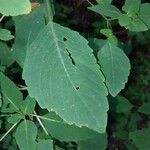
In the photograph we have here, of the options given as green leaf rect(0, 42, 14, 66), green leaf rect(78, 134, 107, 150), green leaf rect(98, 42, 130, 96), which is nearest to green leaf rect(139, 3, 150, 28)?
green leaf rect(98, 42, 130, 96)

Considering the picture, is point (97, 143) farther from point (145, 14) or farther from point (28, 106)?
point (145, 14)

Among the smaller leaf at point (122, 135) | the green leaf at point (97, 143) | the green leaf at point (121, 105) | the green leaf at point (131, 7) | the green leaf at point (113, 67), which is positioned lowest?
the smaller leaf at point (122, 135)

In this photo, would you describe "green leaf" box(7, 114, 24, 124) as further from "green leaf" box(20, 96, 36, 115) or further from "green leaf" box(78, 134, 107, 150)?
"green leaf" box(78, 134, 107, 150)

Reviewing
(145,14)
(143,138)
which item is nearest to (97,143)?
(143,138)

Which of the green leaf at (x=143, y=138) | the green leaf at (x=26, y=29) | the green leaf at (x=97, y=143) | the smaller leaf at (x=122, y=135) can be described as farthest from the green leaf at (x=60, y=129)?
the smaller leaf at (x=122, y=135)

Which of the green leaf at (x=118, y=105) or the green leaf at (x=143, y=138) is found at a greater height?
the green leaf at (x=118, y=105)

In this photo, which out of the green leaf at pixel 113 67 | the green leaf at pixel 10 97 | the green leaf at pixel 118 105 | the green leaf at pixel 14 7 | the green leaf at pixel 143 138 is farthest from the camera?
the green leaf at pixel 143 138

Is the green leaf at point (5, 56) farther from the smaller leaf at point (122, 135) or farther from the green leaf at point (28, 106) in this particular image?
the smaller leaf at point (122, 135)
